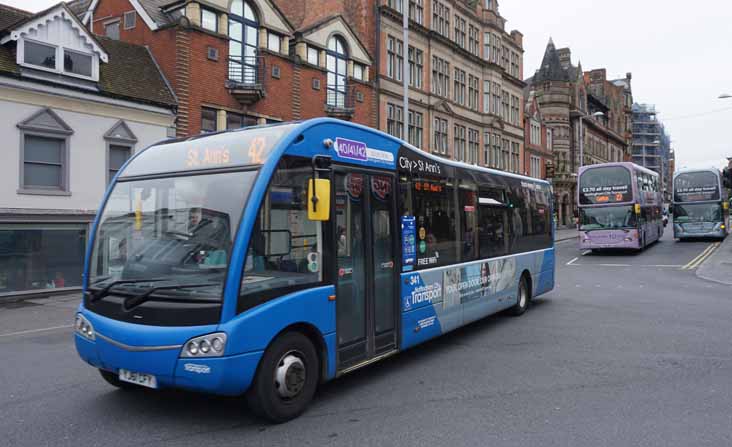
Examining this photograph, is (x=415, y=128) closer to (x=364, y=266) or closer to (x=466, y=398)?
(x=364, y=266)

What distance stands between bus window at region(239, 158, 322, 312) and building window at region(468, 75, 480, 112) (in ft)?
112

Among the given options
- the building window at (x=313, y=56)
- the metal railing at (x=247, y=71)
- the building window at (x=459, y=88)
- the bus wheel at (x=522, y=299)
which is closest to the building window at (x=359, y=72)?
the building window at (x=313, y=56)

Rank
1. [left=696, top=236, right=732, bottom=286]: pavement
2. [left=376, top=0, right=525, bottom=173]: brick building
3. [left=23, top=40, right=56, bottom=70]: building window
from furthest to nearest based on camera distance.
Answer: [left=376, top=0, right=525, bottom=173]: brick building < [left=696, top=236, right=732, bottom=286]: pavement < [left=23, top=40, right=56, bottom=70]: building window

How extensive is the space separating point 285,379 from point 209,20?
1781cm

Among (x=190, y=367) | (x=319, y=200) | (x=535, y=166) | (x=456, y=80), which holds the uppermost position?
(x=456, y=80)

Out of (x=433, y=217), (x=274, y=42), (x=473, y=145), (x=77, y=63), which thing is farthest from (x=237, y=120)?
(x=473, y=145)

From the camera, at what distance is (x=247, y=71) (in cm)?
2097

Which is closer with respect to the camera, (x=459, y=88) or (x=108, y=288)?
(x=108, y=288)

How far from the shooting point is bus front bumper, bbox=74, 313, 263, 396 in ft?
14.9

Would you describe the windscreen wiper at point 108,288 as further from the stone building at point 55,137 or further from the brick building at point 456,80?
the brick building at point 456,80

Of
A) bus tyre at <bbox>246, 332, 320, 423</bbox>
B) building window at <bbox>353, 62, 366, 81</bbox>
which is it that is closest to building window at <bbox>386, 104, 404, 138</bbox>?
building window at <bbox>353, 62, 366, 81</bbox>

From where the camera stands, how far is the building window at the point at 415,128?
31.3 m

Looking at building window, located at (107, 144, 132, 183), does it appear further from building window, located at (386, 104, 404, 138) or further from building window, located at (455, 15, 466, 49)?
building window, located at (455, 15, 466, 49)

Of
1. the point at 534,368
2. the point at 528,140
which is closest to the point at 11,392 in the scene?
the point at 534,368
